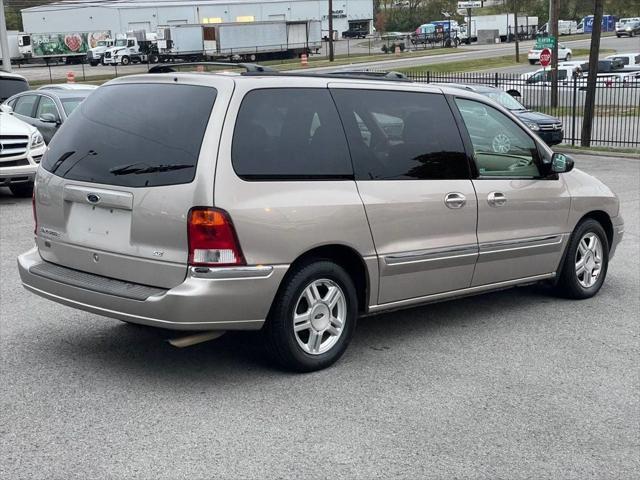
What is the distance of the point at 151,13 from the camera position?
3226 inches

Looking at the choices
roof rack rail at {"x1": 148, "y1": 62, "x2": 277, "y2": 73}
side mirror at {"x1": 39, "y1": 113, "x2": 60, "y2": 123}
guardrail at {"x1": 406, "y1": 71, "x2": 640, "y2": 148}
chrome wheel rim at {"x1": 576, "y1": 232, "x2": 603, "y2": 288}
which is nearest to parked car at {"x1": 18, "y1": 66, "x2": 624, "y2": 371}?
roof rack rail at {"x1": 148, "y1": 62, "x2": 277, "y2": 73}

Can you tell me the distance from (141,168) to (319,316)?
138cm

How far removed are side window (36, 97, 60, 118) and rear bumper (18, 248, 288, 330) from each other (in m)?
11.9

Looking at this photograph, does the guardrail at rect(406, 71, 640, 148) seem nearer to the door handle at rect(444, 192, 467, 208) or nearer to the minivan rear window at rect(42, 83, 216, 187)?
the door handle at rect(444, 192, 467, 208)

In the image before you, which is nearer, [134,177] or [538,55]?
[134,177]

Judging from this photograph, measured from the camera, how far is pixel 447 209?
21.0 ft

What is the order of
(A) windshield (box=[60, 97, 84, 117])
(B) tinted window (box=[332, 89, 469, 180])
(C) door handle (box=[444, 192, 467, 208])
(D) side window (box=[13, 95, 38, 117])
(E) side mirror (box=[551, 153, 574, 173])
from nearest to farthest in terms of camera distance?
(B) tinted window (box=[332, 89, 469, 180]), (C) door handle (box=[444, 192, 467, 208]), (E) side mirror (box=[551, 153, 574, 173]), (A) windshield (box=[60, 97, 84, 117]), (D) side window (box=[13, 95, 38, 117])

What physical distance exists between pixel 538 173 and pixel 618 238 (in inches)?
53.8

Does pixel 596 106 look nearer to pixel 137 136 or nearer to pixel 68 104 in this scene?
pixel 68 104

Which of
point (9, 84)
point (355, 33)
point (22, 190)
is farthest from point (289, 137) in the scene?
point (355, 33)

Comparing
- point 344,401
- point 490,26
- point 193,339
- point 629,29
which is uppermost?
point 193,339

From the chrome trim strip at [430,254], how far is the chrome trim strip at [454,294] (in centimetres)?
28

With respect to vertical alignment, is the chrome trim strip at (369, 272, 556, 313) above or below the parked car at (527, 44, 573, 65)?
above

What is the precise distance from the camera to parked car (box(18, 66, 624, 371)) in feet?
17.1
